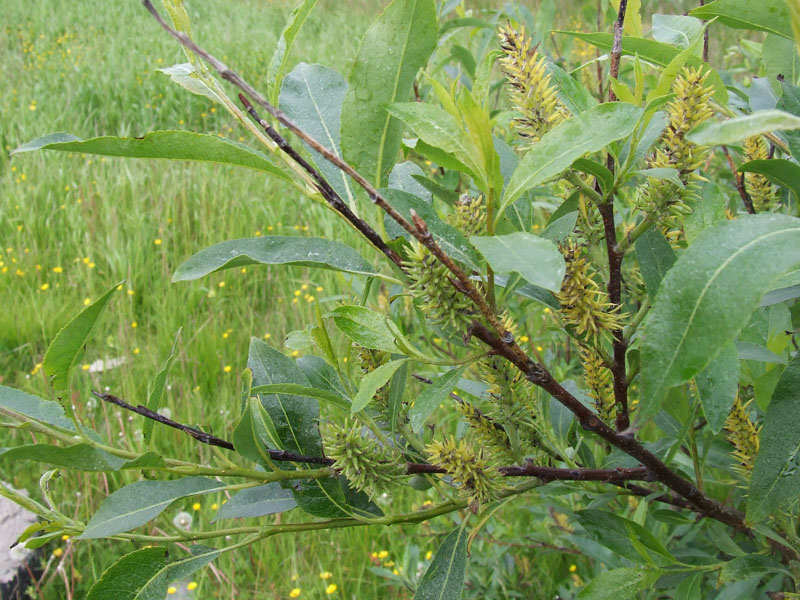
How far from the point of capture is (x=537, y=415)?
0.86 m

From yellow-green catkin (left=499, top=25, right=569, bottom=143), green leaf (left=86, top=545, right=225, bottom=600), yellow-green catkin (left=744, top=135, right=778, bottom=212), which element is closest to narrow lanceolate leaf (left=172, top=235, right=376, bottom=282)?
yellow-green catkin (left=499, top=25, right=569, bottom=143)

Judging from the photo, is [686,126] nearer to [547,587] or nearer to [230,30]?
[547,587]

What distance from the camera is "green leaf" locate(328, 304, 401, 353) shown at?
69 cm

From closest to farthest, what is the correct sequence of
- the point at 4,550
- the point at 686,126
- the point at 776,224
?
the point at 776,224 < the point at 686,126 < the point at 4,550

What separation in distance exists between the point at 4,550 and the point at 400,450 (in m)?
2.09

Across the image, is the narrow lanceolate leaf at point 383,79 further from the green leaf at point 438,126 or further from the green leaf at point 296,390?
the green leaf at point 296,390

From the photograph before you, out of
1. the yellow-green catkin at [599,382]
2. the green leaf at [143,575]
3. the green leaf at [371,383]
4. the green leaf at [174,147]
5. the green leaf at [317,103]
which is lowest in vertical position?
the green leaf at [143,575]

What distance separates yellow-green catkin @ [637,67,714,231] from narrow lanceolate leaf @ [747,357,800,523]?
0.63ft

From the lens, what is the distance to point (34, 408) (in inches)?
31.3

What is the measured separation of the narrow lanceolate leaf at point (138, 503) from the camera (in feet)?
2.51

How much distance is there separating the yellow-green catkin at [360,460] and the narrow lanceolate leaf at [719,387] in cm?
34

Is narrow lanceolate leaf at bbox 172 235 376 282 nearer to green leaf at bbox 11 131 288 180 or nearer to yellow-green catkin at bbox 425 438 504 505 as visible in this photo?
green leaf at bbox 11 131 288 180

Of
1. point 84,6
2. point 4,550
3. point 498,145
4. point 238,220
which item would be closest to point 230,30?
point 84,6

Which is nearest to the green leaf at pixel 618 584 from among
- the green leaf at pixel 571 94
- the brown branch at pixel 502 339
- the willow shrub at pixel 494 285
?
the willow shrub at pixel 494 285
